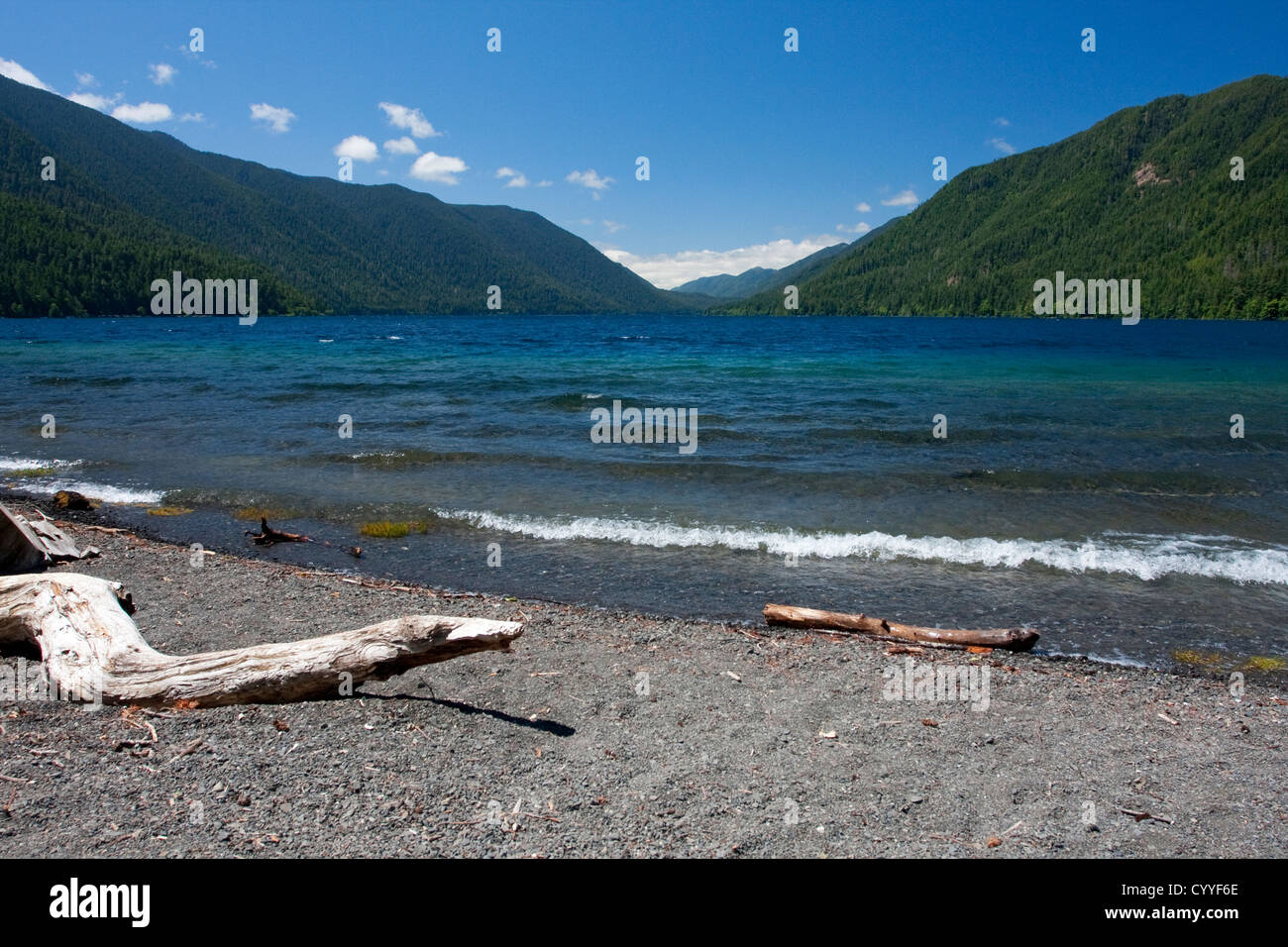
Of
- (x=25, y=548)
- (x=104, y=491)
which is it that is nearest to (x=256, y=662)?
(x=25, y=548)

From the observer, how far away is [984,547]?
1212cm

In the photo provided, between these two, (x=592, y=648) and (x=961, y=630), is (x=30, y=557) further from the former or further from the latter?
(x=961, y=630)

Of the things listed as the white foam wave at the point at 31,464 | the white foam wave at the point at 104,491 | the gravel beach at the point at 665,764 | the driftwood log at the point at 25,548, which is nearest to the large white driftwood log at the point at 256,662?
the gravel beach at the point at 665,764

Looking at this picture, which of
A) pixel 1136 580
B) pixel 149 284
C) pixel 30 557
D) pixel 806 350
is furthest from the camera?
pixel 149 284

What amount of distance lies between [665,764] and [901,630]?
4403mm

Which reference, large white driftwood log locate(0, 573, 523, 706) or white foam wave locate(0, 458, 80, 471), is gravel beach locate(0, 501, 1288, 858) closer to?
large white driftwood log locate(0, 573, 523, 706)

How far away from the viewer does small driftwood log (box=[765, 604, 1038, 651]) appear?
8.47m

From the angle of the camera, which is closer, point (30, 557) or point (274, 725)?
point (274, 725)

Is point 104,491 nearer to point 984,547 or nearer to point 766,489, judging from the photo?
point 766,489

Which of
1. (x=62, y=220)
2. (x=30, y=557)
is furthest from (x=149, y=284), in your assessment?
(x=30, y=557)

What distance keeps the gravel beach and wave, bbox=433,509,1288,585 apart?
3.72 meters

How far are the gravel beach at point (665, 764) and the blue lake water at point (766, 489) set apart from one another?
88.1 inches
